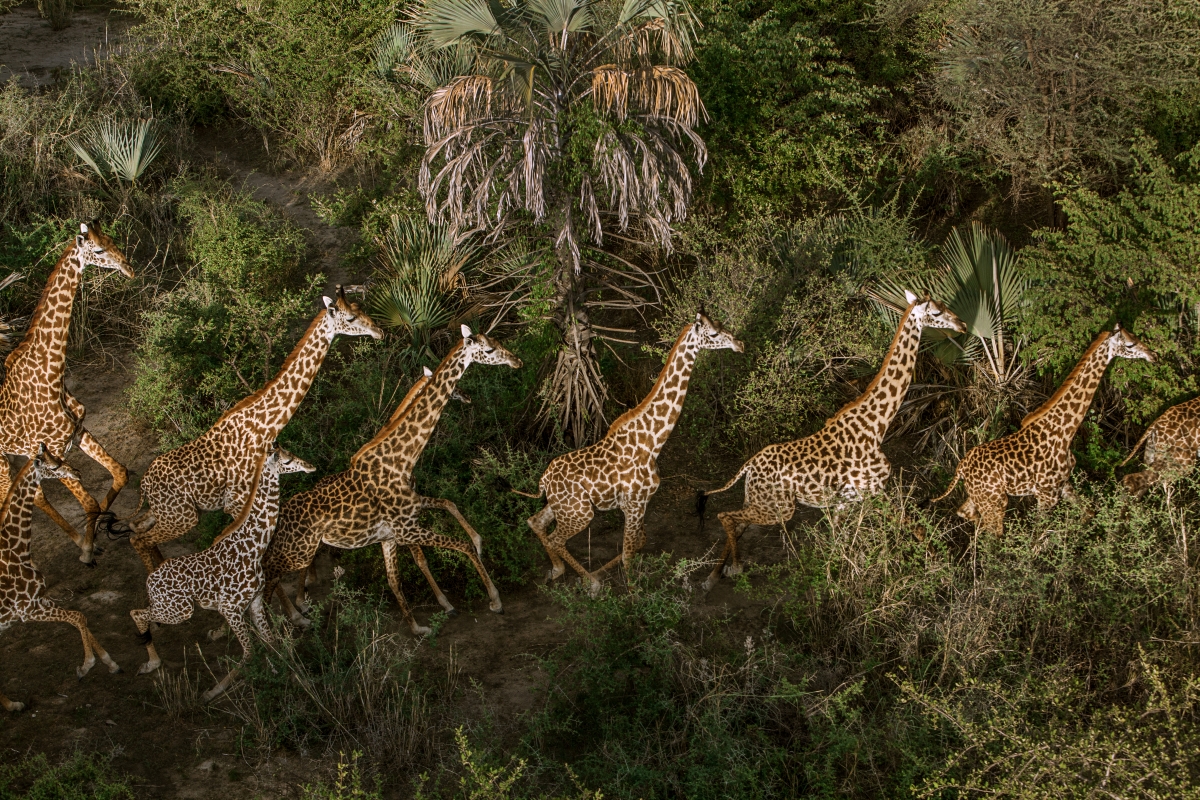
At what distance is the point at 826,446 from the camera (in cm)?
880

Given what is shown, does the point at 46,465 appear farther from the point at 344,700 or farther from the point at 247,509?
A: the point at 344,700

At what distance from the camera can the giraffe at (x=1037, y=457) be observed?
345 inches

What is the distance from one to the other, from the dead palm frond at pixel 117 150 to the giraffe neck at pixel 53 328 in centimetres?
503

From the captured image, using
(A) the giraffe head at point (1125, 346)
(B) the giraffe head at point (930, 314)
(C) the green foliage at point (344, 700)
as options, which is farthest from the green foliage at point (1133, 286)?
(C) the green foliage at point (344, 700)

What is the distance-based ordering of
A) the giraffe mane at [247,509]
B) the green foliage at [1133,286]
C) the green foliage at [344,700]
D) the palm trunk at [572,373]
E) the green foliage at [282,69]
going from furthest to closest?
the green foliage at [282,69]
the palm trunk at [572,373]
the green foliage at [1133,286]
the giraffe mane at [247,509]
the green foliage at [344,700]

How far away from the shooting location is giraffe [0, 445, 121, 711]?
25.6ft

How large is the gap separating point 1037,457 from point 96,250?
347 inches

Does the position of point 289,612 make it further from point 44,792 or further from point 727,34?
point 727,34

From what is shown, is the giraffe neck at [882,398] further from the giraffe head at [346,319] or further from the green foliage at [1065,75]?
the green foliage at [1065,75]

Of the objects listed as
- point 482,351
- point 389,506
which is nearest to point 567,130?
point 482,351

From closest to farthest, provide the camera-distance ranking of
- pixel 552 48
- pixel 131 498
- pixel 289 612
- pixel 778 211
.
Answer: pixel 289 612 → pixel 552 48 → pixel 131 498 → pixel 778 211

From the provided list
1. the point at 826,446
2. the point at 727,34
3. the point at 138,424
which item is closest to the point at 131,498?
the point at 138,424

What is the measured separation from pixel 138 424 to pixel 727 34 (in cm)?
871

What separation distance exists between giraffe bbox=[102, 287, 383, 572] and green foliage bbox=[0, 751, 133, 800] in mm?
2108
